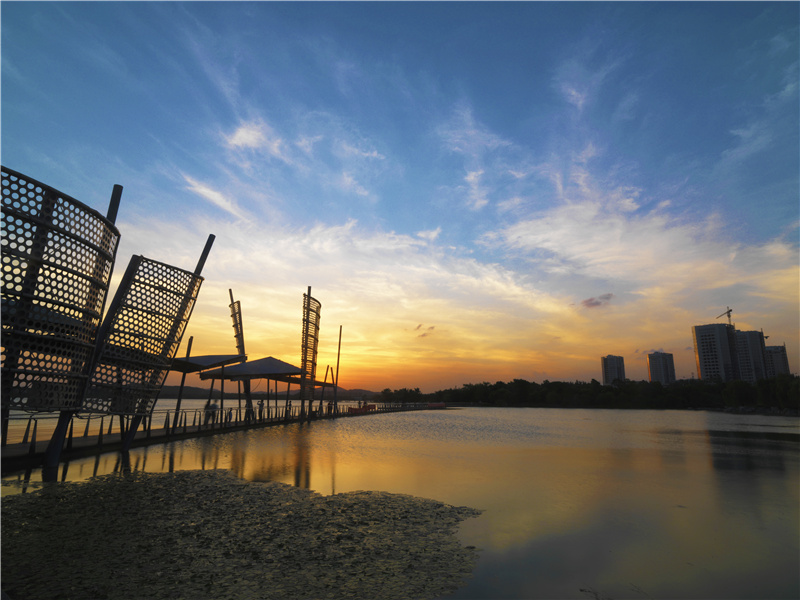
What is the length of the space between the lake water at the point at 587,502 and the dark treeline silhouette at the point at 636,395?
85.1 m

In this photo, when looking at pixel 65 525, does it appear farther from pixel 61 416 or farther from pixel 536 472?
pixel 536 472

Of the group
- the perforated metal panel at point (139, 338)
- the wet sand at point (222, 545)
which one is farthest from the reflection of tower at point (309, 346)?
the wet sand at point (222, 545)

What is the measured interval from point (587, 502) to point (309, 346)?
3142 centimetres

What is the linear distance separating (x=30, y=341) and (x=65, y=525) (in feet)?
10.4

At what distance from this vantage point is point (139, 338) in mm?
11695

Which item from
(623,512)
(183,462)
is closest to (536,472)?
(623,512)

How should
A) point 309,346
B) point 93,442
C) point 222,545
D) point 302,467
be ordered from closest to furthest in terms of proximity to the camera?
point 222,545
point 302,467
point 93,442
point 309,346

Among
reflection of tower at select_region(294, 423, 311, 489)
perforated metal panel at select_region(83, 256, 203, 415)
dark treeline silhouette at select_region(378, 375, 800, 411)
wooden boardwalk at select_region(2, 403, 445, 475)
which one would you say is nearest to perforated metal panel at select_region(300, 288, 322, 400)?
wooden boardwalk at select_region(2, 403, 445, 475)

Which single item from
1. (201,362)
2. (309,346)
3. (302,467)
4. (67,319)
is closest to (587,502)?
(302,467)

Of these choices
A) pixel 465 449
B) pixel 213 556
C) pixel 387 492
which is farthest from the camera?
pixel 465 449

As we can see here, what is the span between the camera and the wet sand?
4.95 meters

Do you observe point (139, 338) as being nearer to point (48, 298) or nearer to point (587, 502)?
point (48, 298)

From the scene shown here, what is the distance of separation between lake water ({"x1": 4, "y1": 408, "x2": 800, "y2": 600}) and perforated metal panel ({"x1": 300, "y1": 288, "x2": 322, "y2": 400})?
1705 cm

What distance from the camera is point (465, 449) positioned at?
21.2 metres
